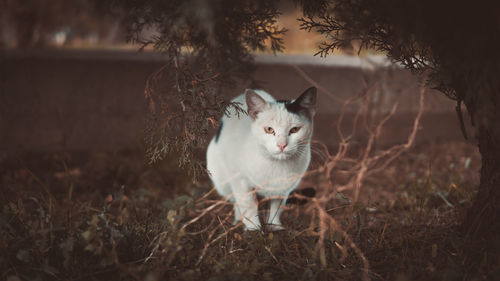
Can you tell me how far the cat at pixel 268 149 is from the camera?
1635 millimetres

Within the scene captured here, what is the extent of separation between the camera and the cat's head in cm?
162

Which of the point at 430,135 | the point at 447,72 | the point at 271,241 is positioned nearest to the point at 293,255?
the point at 271,241

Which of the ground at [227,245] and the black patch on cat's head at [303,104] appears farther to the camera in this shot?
the black patch on cat's head at [303,104]

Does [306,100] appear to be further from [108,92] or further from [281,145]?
[108,92]

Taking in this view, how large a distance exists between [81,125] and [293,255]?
233cm

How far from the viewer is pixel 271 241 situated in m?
1.56

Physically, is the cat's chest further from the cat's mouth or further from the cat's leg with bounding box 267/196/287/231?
the cat's leg with bounding box 267/196/287/231

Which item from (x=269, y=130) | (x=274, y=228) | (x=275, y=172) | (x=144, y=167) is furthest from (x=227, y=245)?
(x=144, y=167)

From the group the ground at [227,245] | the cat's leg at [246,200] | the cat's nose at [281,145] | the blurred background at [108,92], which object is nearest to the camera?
the ground at [227,245]

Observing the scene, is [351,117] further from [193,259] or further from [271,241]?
[193,259]

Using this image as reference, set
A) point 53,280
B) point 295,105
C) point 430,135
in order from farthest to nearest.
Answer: point 430,135, point 295,105, point 53,280

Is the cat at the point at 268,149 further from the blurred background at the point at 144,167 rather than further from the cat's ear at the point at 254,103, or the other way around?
the blurred background at the point at 144,167

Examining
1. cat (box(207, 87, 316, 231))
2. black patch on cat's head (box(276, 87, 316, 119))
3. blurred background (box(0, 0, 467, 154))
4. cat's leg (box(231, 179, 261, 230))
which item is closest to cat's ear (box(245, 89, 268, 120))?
cat (box(207, 87, 316, 231))

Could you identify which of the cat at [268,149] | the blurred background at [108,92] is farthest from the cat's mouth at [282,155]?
the blurred background at [108,92]
